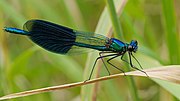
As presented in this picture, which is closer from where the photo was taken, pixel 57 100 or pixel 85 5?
pixel 57 100

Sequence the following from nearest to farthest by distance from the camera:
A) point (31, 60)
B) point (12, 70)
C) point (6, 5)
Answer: point (12, 70), point (6, 5), point (31, 60)

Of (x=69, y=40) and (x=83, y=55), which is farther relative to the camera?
(x=83, y=55)

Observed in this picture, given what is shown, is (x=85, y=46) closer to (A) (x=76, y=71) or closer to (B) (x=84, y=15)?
(A) (x=76, y=71)

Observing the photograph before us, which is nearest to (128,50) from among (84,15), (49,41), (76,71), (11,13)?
(49,41)
